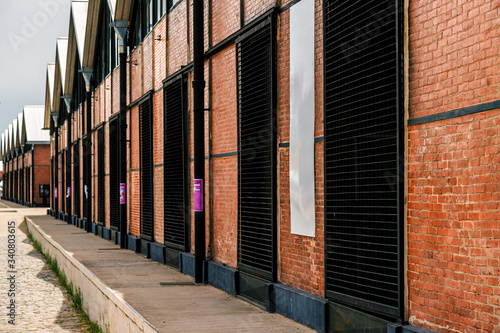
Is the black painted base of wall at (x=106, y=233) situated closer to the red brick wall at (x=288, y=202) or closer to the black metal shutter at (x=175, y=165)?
the black metal shutter at (x=175, y=165)

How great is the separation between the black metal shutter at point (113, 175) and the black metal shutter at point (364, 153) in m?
17.3

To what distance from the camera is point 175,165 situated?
16812 mm

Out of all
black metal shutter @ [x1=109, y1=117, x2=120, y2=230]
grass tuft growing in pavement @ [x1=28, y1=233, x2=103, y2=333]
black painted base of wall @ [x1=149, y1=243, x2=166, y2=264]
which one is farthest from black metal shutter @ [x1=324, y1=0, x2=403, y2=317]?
black metal shutter @ [x1=109, y1=117, x2=120, y2=230]

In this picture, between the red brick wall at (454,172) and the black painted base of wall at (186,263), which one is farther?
the black painted base of wall at (186,263)

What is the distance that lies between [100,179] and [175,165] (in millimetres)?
13577

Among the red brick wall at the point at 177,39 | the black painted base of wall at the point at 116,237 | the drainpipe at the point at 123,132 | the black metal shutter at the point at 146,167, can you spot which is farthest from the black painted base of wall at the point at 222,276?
the black painted base of wall at the point at 116,237

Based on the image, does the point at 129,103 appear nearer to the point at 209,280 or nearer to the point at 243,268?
the point at 209,280

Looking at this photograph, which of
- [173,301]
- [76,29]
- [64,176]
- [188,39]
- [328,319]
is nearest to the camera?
[328,319]

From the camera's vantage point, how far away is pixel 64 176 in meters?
45.8

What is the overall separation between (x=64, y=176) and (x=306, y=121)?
38072 mm

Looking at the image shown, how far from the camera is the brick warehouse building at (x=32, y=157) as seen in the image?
229ft

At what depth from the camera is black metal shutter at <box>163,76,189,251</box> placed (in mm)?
15984

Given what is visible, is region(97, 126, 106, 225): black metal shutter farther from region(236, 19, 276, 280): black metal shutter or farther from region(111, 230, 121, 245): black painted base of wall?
region(236, 19, 276, 280): black metal shutter

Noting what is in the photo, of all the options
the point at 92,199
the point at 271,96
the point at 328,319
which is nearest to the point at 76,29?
the point at 92,199
